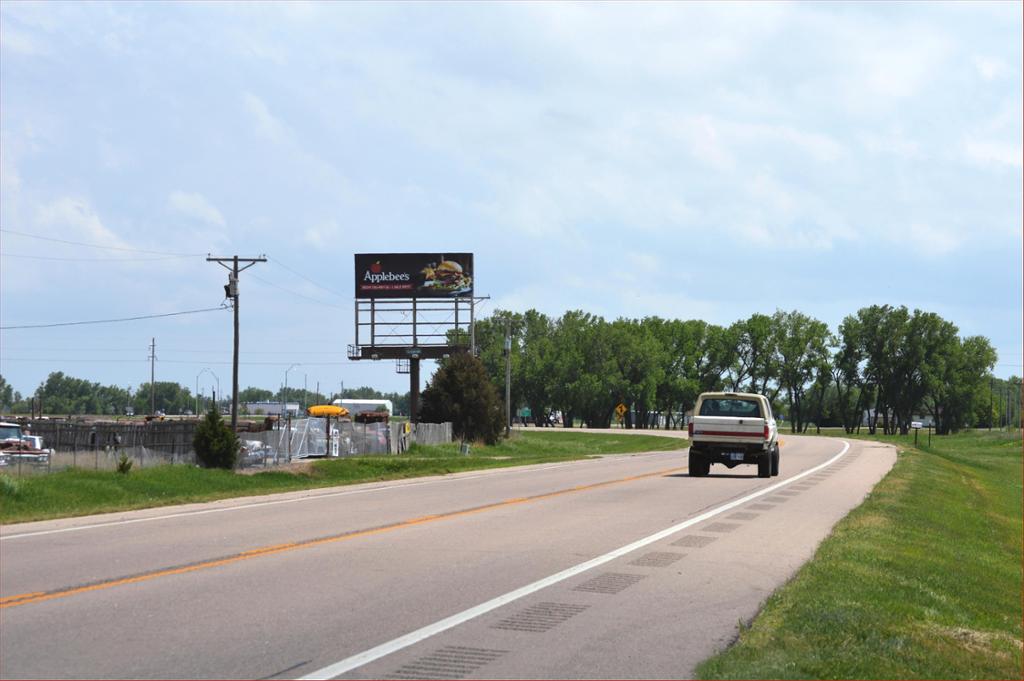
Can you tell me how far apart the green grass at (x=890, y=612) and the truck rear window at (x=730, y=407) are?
9.52 metres

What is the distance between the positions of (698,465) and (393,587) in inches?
872

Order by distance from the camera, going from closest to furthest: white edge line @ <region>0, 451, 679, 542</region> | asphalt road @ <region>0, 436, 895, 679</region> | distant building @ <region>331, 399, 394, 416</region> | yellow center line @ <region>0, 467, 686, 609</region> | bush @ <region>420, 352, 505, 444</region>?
1. asphalt road @ <region>0, 436, 895, 679</region>
2. yellow center line @ <region>0, 467, 686, 609</region>
3. white edge line @ <region>0, 451, 679, 542</region>
4. bush @ <region>420, 352, 505, 444</region>
5. distant building @ <region>331, 399, 394, 416</region>

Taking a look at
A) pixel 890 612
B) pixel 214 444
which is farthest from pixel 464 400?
pixel 890 612

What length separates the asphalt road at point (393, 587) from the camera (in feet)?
25.8

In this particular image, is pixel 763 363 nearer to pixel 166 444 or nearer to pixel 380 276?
pixel 380 276

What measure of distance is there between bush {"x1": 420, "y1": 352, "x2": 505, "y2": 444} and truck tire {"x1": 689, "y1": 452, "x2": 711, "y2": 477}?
107 feet

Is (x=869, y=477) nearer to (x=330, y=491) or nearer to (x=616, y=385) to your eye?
(x=330, y=491)

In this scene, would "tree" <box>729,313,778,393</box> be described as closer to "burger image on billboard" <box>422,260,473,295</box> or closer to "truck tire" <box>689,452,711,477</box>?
"burger image on billboard" <box>422,260,473,295</box>

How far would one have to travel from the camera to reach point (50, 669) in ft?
24.4

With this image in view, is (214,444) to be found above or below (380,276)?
below

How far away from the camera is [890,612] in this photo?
32.4ft

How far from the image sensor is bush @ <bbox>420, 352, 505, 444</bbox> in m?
64.5

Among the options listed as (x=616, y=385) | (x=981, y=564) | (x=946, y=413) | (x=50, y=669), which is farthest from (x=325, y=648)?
(x=946, y=413)

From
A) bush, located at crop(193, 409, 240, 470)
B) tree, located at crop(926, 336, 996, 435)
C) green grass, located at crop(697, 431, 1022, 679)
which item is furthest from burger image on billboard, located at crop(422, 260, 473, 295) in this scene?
tree, located at crop(926, 336, 996, 435)
